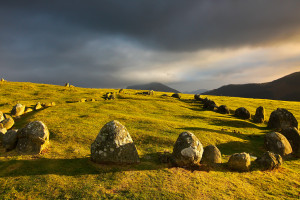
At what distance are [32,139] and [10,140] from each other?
282cm

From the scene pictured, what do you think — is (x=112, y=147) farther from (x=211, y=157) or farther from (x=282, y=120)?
(x=282, y=120)

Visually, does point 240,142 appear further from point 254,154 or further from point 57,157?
point 57,157

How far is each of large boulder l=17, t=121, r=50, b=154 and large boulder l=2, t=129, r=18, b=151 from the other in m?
0.86

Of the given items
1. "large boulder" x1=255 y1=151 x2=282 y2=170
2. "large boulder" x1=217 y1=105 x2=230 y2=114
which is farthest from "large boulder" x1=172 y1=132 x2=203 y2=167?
"large boulder" x1=217 y1=105 x2=230 y2=114

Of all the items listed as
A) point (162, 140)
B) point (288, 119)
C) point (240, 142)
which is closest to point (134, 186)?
point (162, 140)

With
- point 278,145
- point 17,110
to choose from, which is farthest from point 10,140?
point 278,145

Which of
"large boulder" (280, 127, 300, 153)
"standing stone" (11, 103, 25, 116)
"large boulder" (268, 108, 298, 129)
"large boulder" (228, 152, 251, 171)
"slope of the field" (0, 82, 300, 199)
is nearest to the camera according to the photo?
"slope of the field" (0, 82, 300, 199)

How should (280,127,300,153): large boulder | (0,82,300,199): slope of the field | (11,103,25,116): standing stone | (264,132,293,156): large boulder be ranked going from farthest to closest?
(11,103,25,116): standing stone → (280,127,300,153): large boulder → (264,132,293,156): large boulder → (0,82,300,199): slope of the field

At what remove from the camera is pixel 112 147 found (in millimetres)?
16984

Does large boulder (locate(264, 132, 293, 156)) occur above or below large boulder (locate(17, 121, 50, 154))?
below

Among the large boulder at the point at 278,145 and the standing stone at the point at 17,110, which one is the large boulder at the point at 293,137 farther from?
the standing stone at the point at 17,110

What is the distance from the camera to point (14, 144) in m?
19.7

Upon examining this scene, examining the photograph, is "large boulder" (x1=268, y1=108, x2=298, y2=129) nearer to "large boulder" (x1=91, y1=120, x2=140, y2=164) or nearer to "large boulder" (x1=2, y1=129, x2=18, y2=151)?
"large boulder" (x1=91, y1=120, x2=140, y2=164)

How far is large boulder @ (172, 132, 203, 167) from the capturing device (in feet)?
58.1
